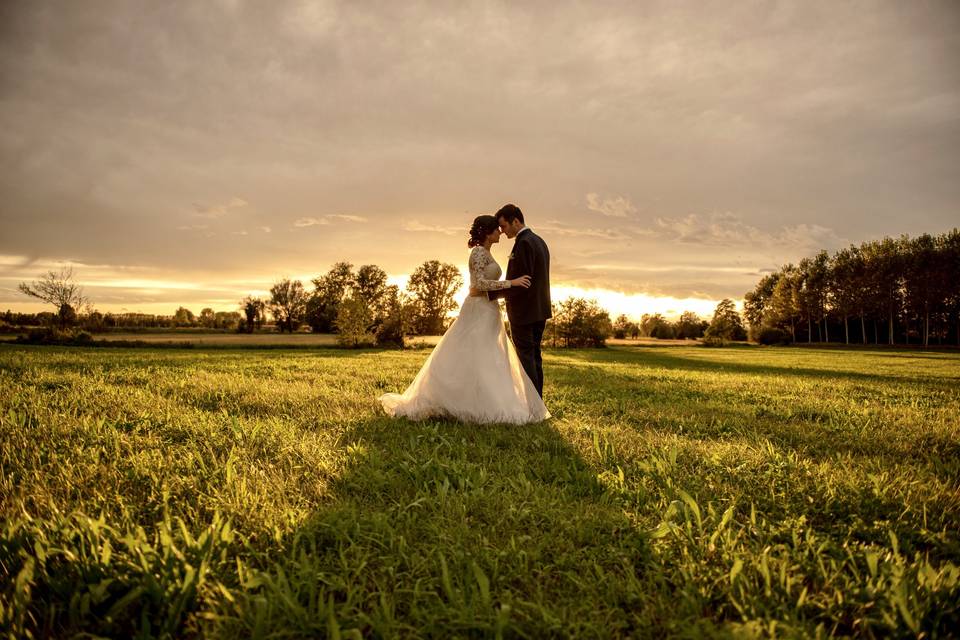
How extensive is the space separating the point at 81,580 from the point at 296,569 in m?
1.06

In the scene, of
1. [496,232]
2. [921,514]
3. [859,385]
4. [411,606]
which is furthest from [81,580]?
[859,385]

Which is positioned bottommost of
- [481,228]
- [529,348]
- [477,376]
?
[477,376]

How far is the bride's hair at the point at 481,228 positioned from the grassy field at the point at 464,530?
10.2ft

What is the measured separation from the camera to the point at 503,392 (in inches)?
248

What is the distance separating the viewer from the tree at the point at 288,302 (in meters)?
66.9

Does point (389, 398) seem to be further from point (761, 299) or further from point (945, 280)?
point (761, 299)

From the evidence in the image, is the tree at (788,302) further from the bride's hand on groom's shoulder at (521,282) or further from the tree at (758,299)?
the bride's hand on groom's shoulder at (521,282)

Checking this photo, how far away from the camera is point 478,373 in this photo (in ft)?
20.8

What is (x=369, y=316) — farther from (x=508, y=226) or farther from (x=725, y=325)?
(x=725, y=325)

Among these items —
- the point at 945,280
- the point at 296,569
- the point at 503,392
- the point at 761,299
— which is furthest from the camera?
the point at 761,299

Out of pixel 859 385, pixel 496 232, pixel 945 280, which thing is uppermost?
pixel 945 280

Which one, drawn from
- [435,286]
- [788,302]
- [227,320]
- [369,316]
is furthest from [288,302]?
[788,302]

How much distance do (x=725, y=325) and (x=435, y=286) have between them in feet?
147

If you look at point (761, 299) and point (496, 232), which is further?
point (761, 299)
